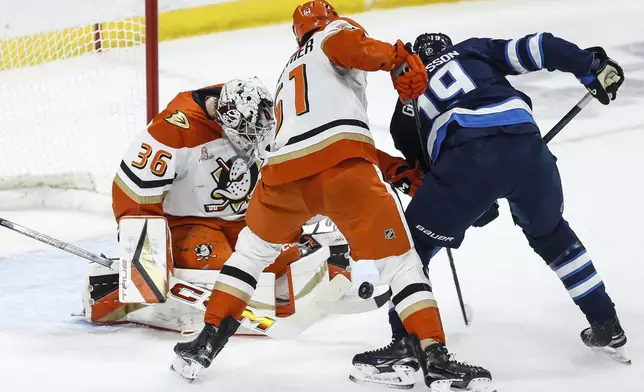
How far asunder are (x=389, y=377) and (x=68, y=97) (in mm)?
2220

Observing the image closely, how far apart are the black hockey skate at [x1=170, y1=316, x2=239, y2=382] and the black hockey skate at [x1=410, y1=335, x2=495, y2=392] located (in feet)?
1.65

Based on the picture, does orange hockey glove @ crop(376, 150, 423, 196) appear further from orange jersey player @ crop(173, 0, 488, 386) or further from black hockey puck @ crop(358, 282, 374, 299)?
black hockey puck @ crop(358, 282, 374, 299)

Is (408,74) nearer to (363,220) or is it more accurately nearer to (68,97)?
(363,220)

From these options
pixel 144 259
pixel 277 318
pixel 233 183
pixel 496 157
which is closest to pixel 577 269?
pixel 496 157

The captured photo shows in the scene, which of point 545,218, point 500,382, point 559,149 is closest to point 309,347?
point 500,382

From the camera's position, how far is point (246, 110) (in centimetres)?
292

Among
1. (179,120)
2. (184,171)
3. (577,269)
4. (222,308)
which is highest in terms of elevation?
(179,120)

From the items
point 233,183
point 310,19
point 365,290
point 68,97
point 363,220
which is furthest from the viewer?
point 68,97

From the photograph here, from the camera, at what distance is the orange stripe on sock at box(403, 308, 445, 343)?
2400 millimetres

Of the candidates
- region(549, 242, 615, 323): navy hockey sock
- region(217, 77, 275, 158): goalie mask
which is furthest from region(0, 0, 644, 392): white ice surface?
region(217, 77, 275, 158): goalie mask

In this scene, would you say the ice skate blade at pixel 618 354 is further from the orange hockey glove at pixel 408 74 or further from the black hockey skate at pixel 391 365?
the orange hockey glove at pixel 408 74

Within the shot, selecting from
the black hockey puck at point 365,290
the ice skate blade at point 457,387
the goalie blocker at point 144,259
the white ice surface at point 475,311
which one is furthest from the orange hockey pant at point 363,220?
the black hockey puck at point 365,290

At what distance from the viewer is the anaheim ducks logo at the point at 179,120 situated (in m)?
3.05

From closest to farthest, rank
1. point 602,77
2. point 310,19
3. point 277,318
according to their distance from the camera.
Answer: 1. point 602,77
2. point 310,19
3. point 277,318
